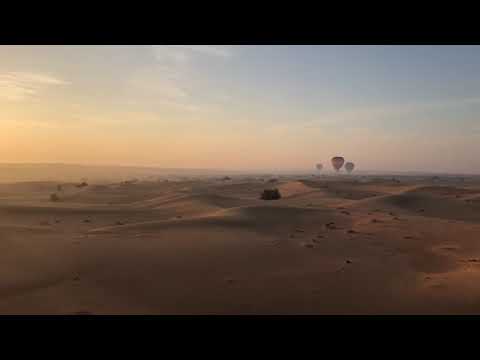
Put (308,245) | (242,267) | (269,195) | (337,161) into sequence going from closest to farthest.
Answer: (242,267)
(308,245)
(269,195)
(337,161)

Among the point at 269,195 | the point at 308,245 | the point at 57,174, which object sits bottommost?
the point at 308,245

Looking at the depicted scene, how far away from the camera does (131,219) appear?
13555 millimetres

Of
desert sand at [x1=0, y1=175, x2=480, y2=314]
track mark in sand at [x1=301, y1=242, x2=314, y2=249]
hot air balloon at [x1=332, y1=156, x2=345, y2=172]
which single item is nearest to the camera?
desert sand at [x1=0, y1=175, x2=480, y2=314]

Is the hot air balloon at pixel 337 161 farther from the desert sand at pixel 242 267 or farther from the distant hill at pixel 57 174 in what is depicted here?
the desert sand at pixel 242 267

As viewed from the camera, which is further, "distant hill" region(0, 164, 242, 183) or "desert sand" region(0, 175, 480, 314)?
"distant hill" region(0, 164, 242, 183)

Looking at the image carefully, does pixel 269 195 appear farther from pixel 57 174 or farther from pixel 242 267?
pixel 57 174

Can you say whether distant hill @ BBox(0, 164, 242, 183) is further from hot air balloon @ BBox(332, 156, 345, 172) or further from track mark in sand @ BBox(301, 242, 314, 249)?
track mark in sand @ BBox(301, 242, 314, 249)

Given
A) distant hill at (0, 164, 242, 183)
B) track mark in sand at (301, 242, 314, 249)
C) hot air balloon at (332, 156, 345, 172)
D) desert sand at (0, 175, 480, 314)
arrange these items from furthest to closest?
1. hot air balloon at (332, 156, 345, 172)
2. distant hill at (0, 164, 242, 183)
3. track mark in sand at (301, 242, 314, 249)
4. desert sand at (0, 175, 480, 314)

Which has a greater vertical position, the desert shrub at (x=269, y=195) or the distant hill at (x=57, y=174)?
the distant hill at (x=57, y=174)

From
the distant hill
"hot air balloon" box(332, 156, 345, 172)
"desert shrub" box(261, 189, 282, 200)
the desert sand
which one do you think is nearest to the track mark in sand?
the desert sand

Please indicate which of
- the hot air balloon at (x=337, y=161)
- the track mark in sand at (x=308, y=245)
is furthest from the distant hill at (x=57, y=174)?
the track mark in sand at (x=308, y=245)

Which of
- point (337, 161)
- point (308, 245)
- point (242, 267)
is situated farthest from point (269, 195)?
point (337, 161)
